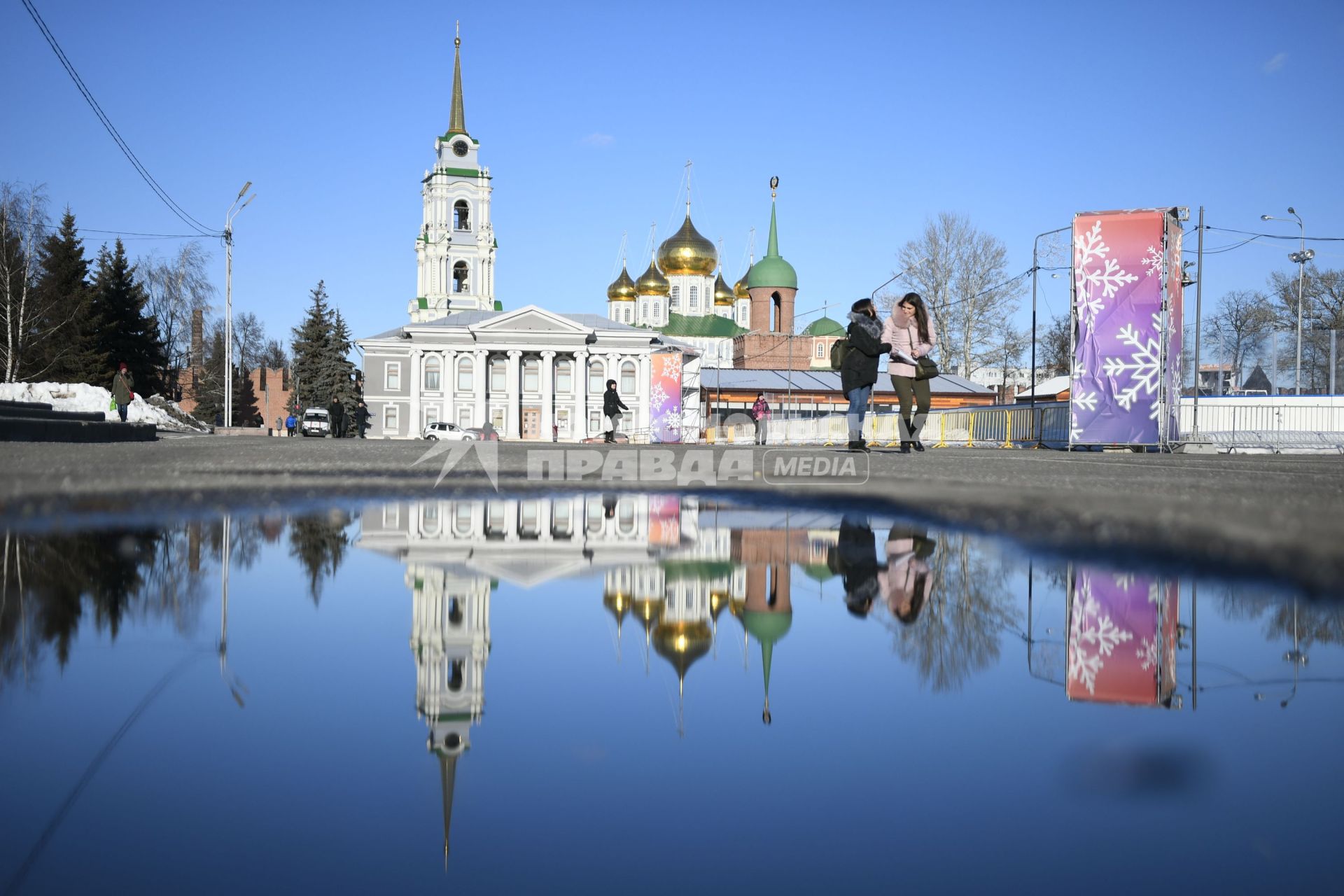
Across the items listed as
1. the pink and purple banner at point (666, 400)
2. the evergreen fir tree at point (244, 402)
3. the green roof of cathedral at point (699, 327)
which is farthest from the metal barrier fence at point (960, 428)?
the evergreen fir tree at point (244, 402)

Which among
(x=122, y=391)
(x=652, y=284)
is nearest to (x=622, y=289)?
(x=652, y=284)

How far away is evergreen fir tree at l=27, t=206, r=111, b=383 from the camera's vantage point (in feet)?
135

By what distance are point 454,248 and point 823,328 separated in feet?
106

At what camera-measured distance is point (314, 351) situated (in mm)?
81250

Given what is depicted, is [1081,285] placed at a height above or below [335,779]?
above

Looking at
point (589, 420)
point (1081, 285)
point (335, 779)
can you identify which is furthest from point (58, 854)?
point (589, 420)

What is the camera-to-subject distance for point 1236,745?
4.25 feet

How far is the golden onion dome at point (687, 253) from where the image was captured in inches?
3445

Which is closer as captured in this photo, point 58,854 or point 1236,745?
point 58,854

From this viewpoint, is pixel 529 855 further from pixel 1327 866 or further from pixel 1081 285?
pixel 1081 285

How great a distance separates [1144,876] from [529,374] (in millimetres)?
67785

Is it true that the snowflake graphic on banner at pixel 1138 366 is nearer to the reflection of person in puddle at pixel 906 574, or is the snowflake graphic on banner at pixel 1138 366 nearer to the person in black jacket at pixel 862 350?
the person in black jacket at pixel 862 350

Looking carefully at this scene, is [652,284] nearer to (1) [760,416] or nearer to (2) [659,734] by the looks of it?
(1) [760,416]

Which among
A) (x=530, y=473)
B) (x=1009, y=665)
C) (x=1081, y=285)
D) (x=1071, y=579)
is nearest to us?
(x=1009, y=665)
